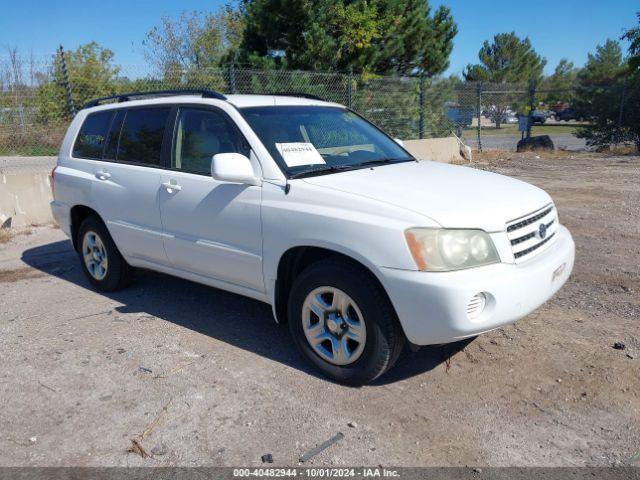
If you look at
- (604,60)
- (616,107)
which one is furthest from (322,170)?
(604,60)

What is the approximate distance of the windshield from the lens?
3965 millimetres

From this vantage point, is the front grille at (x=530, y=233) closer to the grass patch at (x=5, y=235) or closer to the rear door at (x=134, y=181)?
the rear door at (x=134, y=181)

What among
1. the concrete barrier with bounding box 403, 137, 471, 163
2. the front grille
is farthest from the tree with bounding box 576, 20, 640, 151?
the front grille

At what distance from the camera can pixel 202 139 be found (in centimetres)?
439

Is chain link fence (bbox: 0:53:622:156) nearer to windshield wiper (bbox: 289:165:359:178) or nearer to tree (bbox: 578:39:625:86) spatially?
windshield wiper (bbox: 289:165:359:178)

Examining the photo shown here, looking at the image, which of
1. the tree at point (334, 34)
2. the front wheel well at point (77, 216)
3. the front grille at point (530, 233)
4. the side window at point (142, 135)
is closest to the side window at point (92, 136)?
the side window at point (142, 135)

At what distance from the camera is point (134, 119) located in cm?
500

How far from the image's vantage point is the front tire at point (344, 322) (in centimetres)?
332

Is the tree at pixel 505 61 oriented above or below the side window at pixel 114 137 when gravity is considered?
above

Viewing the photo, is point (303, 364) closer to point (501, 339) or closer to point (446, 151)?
point (501, 339)

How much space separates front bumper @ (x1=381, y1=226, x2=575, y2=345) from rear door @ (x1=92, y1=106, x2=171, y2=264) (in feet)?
7.33

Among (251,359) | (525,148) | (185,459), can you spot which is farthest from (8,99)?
(525,148)

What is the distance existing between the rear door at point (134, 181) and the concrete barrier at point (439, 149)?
9.45 metres

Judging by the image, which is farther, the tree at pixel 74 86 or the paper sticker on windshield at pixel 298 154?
the tree at pixel 74 86
